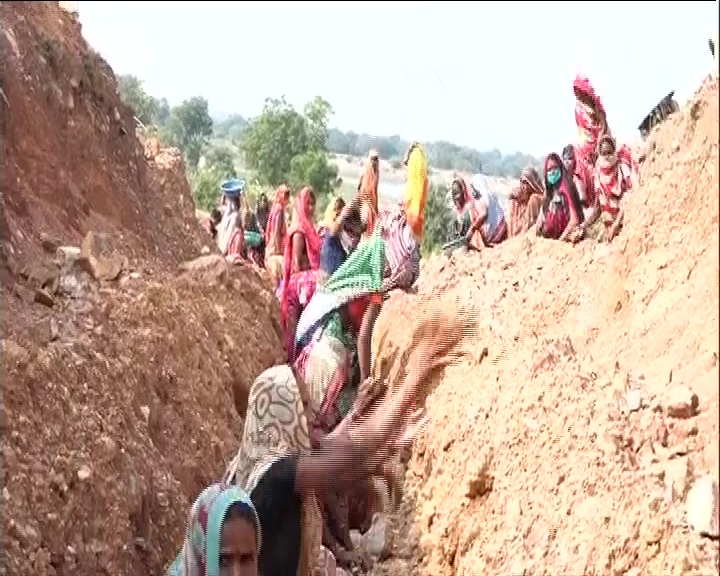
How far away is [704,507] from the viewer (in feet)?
2.45

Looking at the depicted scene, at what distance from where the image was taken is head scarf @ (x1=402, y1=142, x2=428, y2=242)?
1.12 m

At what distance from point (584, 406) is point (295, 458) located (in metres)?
0.32

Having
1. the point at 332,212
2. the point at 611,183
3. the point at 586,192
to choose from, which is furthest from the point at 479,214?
the point at 586,192

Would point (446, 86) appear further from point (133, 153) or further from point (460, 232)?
point (133, 153)

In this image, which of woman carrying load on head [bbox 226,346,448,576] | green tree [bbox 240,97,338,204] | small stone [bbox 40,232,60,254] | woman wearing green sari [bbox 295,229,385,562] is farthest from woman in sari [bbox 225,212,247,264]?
woman carrying load on head [bbox 226,346,448,576]

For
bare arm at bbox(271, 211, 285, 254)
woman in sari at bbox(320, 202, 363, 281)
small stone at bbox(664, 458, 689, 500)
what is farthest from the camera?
bare arm at bbox(271, 211, 285, 254)

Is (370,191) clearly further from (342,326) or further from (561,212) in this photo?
(561,212)

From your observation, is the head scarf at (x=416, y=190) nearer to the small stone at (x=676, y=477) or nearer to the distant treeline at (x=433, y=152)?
the distant treeline at (x=433, y=152)

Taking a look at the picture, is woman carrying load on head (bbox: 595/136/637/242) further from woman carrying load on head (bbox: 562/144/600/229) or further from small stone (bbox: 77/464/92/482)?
small stone (bbox: 77/464/92/482)

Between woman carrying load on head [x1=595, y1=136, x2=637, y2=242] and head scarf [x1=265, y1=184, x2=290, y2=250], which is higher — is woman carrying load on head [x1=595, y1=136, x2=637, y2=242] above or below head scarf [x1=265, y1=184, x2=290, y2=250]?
above

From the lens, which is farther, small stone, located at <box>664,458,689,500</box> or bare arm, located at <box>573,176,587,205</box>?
bare arm, located at <box>573,176,587,205</box>

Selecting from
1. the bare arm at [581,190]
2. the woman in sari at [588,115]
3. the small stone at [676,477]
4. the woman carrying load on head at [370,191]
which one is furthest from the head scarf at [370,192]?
the bare arm at [581,190]

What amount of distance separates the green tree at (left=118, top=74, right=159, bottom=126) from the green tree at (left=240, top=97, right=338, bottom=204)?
0.42 feet

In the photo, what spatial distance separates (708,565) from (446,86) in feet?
1.67
